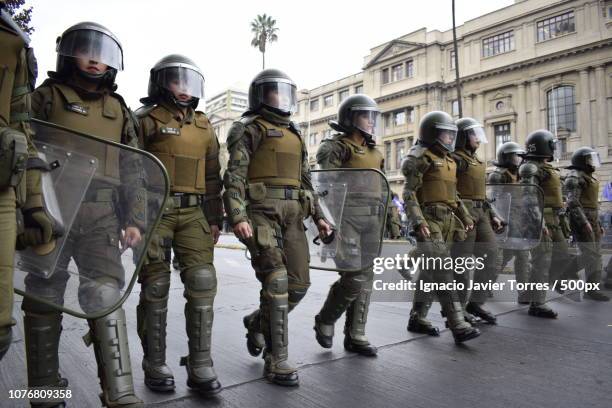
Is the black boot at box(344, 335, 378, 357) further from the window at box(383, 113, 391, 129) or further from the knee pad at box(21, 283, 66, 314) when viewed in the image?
the window at box(383, 113, 391, 129)

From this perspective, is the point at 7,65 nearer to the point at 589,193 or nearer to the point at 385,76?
the point at 589,193

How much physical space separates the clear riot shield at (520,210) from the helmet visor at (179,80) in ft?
12.7

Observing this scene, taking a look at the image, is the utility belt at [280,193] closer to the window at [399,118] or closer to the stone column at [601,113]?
the stone column at [601,113]

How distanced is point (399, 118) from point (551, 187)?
116ft

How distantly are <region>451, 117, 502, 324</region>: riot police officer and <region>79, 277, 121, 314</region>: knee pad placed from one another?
3.37 meters

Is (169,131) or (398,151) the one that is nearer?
(169,131)

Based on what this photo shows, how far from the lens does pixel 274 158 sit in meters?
3.20

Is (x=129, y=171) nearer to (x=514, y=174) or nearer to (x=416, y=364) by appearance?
(x=416, y=364)

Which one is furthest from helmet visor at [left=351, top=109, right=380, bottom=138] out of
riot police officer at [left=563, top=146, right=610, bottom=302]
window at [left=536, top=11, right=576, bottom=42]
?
window at [left=536, top=11, right=576, bottom=42]

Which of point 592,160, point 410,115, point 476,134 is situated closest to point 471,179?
point 476,134

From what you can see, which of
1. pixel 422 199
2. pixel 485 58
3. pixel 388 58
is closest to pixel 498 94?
pixel 485 58

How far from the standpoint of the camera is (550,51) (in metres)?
30.1

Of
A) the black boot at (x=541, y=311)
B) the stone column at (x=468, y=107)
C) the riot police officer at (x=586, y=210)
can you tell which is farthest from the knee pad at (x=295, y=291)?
the stone column at (x=468, y=107)

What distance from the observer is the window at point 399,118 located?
130 feet
